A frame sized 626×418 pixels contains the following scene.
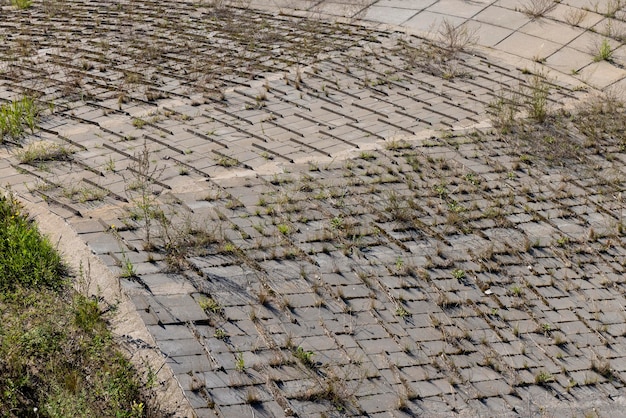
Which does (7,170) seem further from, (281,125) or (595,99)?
(595,99)

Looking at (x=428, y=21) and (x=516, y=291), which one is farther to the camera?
(x=428, y=21)

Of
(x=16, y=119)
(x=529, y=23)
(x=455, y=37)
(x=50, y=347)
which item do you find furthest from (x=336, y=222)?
(x=529, y=23)

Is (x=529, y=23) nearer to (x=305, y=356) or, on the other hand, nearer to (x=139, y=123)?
(x=139, y=123)

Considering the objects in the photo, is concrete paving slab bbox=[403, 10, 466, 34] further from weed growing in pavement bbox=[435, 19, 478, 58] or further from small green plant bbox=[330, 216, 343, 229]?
small green plant bbox=[330, 216, 343, 229]

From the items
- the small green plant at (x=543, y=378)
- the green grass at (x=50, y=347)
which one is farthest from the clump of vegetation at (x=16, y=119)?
the small green plant at (x=543, y=378)

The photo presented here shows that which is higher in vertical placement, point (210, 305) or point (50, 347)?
point (210, 305)

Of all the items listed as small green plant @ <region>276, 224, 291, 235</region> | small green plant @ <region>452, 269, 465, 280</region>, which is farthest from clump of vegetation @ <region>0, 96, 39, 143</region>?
small green plant @ <region>452, 269, 465, 280</region>

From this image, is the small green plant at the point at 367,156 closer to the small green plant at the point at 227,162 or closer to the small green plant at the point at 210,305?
the small green plant at the point at 227,162
